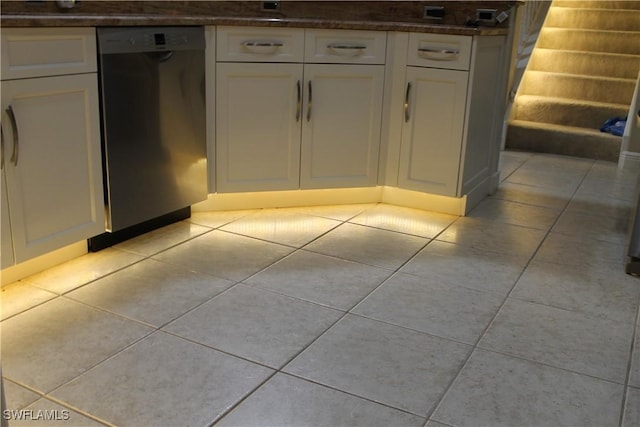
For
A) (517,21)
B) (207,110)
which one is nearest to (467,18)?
(517,21)

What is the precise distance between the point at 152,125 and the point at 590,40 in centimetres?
427

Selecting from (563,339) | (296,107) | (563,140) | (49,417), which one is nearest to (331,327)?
(563,339)

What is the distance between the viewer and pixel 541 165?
4.51 m

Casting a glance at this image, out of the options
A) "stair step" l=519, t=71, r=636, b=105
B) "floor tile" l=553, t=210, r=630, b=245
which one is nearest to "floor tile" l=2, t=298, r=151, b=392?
"floor tile" l=553, t=210, r=630, b=245

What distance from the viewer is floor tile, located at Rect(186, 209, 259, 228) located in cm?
302

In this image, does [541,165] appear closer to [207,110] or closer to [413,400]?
[207,110]

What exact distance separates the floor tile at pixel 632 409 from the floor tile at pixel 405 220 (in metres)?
1.33

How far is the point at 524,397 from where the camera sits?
172cm

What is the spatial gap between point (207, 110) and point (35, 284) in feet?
3.56

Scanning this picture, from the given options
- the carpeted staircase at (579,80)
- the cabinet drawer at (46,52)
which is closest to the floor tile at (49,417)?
the cabinet drawer at (46,52)

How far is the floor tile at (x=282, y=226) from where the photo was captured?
9.40 ft

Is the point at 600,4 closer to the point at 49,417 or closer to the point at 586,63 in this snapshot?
the point at 586,63

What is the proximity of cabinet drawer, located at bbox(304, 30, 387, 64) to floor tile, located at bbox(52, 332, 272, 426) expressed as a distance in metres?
1.65

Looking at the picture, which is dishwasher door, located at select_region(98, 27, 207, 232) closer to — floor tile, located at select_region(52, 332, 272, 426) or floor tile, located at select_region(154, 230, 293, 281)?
floor tile, located at select_region(154, 230, 293, 281)
